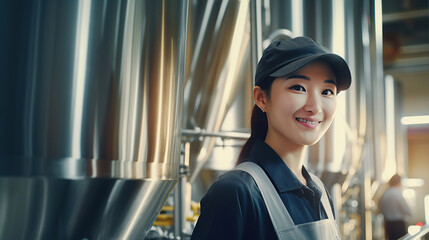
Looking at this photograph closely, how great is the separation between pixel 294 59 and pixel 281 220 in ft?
0.87

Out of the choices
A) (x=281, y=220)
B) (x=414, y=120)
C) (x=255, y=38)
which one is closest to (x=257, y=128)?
(x=281, y=220)

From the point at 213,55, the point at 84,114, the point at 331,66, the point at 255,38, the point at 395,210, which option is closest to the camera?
the point at 84,114

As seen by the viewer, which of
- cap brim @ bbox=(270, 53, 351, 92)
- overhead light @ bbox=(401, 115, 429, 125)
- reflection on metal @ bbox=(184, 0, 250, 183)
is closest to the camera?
cap brim @ bbox=(270, 53, 351, 92)

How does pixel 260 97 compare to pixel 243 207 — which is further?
pixel 260 97

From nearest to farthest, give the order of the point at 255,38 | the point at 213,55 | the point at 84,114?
the point at 84,114, the point at 255,38, the point at 213,55

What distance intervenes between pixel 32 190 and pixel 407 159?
346 inches

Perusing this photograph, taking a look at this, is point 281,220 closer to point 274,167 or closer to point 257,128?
point 274,167

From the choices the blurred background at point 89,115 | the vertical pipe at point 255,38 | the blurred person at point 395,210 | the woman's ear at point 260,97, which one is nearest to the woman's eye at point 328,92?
the woman's ear at point 260,97

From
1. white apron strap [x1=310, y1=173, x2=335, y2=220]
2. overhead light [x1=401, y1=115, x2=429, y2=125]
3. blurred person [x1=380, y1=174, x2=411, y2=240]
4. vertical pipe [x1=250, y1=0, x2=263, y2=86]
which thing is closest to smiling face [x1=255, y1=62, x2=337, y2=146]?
white apron strap [x1=310, y1=173, x2=335, y2=220]

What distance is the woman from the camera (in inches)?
29.1

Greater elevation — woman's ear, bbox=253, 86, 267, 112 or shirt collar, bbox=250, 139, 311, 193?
woman's ear, bbox=253, 86, 267, 112

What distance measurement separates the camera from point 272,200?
30.3 inches

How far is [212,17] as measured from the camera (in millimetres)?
2428

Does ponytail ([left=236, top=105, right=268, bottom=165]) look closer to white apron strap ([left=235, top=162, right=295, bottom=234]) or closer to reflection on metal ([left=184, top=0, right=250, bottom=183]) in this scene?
white apron strap ([left=235, top=162, right=295, bottom=234])
